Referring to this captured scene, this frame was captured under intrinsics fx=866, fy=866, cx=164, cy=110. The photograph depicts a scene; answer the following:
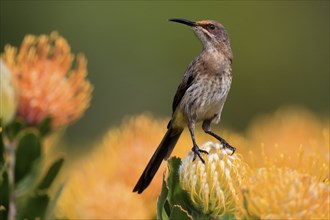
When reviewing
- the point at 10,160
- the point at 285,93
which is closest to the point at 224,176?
the point at 10,160

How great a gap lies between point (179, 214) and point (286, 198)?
1.42 feet

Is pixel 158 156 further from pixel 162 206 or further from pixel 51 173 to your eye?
pixel 162 206

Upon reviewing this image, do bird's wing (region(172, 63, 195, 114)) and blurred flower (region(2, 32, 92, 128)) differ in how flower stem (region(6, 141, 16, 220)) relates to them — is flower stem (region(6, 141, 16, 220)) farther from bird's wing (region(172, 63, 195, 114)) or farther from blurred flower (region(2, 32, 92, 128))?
bird's wing (region(172, 63, 195, 114))

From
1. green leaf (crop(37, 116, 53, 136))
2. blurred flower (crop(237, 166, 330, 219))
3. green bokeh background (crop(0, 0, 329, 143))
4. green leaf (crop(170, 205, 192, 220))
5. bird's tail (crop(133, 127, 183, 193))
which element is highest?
blurred flower (crop(237, 166, 330, 219))

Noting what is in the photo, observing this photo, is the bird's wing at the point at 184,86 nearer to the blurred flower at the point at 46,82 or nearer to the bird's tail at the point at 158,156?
the bird's tail at the point at 158,156

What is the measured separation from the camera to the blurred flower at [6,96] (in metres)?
3.91

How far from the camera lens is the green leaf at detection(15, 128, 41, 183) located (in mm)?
3984

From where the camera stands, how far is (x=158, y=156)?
466 centimetres

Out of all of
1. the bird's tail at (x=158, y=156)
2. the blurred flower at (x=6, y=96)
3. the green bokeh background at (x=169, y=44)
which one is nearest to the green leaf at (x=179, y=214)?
the bird's tail at (x=158, y=156)

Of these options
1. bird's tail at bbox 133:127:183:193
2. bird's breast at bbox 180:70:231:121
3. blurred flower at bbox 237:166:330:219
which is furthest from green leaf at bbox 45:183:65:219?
bird's breast at bbox 180:70:231:121

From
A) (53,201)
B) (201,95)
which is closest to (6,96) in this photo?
(53,201)

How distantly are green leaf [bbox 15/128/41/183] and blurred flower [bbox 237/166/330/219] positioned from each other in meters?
1.16

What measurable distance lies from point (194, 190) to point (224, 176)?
0.13m

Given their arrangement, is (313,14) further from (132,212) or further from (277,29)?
(132,212)
